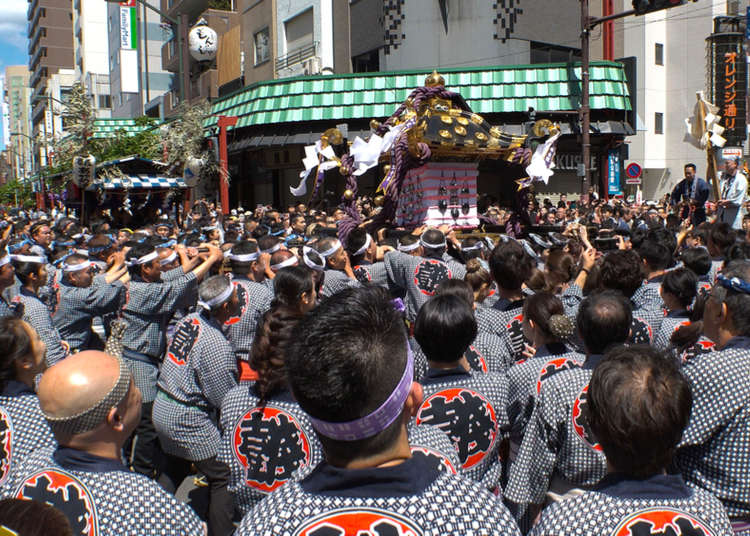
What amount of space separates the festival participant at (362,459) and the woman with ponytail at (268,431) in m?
1.39

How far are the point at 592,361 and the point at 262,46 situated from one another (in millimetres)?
29389

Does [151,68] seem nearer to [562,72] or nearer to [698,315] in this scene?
[562,72]

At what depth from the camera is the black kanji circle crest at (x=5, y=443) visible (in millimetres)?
2805

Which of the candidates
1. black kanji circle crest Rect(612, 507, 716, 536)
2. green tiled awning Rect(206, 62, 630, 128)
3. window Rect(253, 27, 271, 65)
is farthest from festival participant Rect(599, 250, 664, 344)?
window Rect(253, 27, 271, 65)

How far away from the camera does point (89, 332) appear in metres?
5.74

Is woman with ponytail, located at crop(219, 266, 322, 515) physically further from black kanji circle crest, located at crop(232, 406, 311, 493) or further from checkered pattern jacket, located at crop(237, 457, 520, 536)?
checkered pattern jacket, located at crop(237, 457, 520, 536)

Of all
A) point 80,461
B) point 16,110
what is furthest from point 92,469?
point 16,110

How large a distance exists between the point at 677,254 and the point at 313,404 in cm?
712

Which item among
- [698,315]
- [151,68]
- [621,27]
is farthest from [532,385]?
[151,68]

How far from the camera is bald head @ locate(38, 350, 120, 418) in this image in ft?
7.29

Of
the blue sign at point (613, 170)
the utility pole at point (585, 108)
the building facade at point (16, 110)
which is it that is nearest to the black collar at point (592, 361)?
the utility pole at point (585, 108)

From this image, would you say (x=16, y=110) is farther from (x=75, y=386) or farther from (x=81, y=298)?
(x=75, y=386)

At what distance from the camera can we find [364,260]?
286 inches

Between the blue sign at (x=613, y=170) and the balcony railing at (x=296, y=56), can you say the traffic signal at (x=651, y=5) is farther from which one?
the balcony railing at (x=296, y=56)
